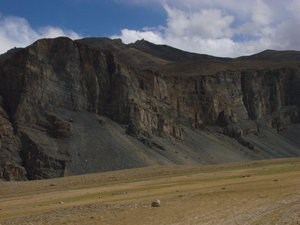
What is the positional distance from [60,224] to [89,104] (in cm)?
5751

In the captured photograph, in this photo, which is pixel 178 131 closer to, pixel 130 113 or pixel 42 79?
pixel 130 113

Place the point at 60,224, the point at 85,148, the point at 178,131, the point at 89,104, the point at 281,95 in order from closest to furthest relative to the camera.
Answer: the point at 60,224 → the point at 85,148 → the point at 89,104 → the point at 178,131 → the point at 281,95

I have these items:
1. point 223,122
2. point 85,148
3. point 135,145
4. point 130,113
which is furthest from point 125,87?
point 223,122

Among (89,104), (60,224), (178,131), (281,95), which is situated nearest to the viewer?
(60,224)

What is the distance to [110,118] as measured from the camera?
73000 millimetres

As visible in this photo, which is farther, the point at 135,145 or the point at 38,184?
the point at 135,145

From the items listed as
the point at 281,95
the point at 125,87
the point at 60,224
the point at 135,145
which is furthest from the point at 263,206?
the point at 281,95

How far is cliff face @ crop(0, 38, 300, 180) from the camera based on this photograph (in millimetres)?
54781

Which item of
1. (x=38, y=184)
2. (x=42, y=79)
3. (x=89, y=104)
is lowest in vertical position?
(x=38, y=184)

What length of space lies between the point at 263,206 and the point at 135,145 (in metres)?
50.7

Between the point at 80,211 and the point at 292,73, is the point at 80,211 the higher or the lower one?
the lower one

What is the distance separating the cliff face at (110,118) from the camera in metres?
54.8

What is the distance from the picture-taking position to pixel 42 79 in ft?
210

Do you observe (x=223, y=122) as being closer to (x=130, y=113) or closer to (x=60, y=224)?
(x=130, y=113)
